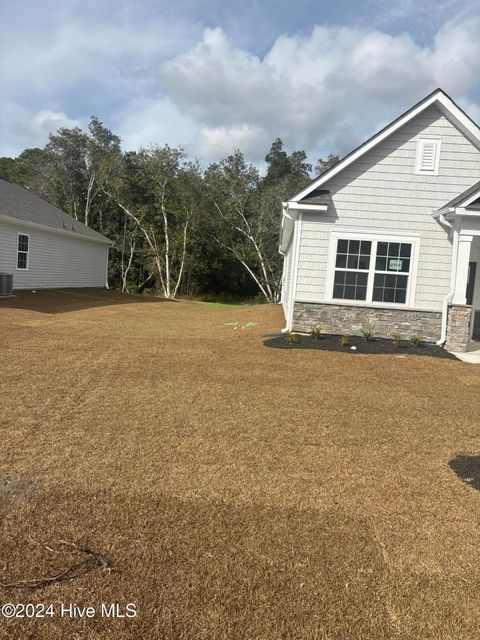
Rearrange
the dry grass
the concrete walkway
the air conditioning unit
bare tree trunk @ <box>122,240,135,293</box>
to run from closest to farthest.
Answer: the dry grass → the concrete walkway → the air conditioning unit → bare tree trunk @ <box>122,240,135,293</box>

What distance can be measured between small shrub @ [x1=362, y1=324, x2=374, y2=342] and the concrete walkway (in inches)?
73.2

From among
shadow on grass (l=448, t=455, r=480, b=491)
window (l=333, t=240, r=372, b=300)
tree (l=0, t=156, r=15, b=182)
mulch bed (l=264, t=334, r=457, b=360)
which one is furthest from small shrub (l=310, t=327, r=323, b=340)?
tree (l=0, t=156, r=15, b=182)

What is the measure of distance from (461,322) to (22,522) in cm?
956

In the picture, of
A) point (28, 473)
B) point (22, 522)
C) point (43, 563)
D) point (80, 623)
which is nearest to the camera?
point (80, 623)

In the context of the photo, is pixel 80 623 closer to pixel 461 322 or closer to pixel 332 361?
pixel 332 361

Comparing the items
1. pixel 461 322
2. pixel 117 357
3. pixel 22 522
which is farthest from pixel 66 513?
pixel 461 322

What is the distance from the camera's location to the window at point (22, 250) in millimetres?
19953

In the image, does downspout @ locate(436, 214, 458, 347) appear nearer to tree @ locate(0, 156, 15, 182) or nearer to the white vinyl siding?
the white vinyl siding

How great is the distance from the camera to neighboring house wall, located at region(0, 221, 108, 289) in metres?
19.3

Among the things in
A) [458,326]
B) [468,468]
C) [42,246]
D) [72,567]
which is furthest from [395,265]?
[42,246]

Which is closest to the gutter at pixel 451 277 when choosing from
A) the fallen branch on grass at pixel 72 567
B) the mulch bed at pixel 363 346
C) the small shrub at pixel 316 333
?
the mulch bed at pixel 363 346

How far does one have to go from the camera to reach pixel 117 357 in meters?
8.49

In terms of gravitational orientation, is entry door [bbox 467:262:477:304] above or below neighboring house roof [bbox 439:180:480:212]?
below

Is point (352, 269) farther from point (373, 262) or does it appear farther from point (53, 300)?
point (53, 300)
